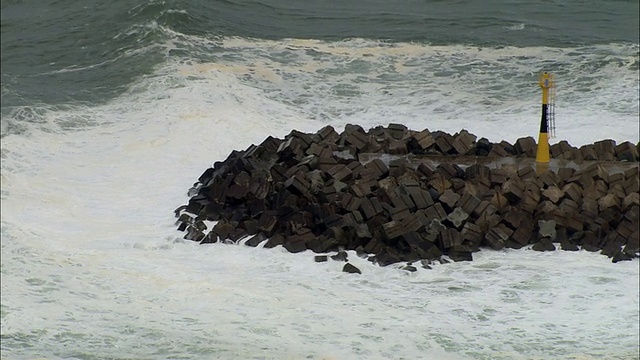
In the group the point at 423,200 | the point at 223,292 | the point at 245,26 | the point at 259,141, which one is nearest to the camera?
the point at 223,292

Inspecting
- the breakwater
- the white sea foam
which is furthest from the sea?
the breakwater

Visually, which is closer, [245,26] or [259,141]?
[259,141]

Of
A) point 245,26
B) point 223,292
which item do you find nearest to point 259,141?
point 223,292

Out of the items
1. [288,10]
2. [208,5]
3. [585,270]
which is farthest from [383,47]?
[585,270]

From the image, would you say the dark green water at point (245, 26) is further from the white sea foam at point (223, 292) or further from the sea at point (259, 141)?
the white sea foam at point (223, 292)

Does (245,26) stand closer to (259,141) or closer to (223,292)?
(259,141)

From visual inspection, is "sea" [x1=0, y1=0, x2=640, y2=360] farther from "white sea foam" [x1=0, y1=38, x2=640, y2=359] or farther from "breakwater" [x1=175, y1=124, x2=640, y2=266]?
"breakwater" [x1=175, y1=124, x2=640, y2=266]

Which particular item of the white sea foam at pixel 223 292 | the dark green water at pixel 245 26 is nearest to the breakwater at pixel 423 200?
the white sea foam at pixel 223 292
